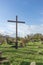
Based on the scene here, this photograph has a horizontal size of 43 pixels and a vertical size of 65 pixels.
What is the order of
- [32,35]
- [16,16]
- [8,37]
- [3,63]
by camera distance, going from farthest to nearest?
[32,35] → [8,37] → [16,16] → [3,63]

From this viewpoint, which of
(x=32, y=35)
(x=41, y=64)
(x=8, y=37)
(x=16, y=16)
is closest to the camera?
(x=41, y=64)

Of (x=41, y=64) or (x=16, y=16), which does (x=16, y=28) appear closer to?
→ (x=16, y=16)

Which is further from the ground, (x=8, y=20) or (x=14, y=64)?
(x=8, y=20)

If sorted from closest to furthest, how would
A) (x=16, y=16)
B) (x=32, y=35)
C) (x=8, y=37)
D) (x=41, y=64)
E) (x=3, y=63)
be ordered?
(x=3, y=63), (x=41, y=64), (x=16, y=16), (x=8, y=37), (x=32, y=35)

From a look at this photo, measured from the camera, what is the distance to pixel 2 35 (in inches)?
858

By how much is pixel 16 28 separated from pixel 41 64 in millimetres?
8751

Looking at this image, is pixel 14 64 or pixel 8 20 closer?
pixel 14 64

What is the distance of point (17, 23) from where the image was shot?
48.9 ft

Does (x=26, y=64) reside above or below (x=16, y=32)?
below

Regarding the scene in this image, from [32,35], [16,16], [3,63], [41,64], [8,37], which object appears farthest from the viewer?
[32,35]

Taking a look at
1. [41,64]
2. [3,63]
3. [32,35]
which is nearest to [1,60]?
[3,63]

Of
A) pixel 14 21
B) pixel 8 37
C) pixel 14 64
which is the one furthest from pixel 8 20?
pixel 14 64

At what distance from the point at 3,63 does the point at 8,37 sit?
1480 cm

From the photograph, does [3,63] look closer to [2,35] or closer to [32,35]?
[2,35]
